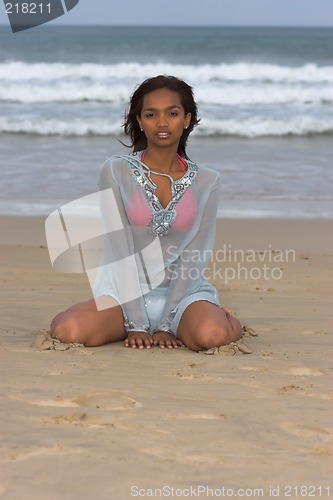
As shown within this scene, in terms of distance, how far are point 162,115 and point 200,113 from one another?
15.0 meters

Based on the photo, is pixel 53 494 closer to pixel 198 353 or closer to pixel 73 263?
pixel 198 353

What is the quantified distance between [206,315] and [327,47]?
115 ft

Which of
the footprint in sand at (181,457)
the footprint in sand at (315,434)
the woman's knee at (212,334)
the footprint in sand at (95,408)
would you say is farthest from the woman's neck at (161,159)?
the footprint in sand at (181,457)

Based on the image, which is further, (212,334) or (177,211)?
(177,211)

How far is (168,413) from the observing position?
145 inches

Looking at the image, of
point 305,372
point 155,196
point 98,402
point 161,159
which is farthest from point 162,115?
point 98,402

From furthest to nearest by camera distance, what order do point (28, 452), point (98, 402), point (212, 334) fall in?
point (212, 334) → point (98, 402) → point (28, 452)

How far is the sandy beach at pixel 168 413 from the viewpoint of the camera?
3.01 metres

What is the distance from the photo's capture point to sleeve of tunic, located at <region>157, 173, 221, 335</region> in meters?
4.85

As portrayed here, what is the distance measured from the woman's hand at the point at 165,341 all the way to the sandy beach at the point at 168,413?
69mm

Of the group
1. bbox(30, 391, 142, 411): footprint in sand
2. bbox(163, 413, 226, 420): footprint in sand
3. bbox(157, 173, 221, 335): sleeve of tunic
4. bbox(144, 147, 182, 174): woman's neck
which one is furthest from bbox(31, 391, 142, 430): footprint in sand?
bbox(144, 147, 182, 174): woman's neck

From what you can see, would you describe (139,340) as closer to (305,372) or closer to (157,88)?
(305,372)

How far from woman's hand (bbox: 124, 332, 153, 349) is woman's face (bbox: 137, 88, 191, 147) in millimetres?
1026

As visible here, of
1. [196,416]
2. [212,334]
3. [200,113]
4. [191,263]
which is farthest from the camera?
[200,113]
